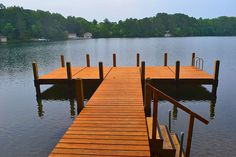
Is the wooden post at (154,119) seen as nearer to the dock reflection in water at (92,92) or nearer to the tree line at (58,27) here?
the dock reflection in water at (92,92)

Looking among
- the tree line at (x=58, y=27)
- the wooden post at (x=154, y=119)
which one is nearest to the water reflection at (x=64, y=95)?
the wooden post at (x=154, y=119)

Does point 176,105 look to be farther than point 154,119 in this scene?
No

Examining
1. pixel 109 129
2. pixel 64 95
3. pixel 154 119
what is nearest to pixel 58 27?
pixel 64 95

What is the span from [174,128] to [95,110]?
4647mm

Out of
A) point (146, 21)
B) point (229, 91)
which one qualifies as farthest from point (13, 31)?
point (229, 91)

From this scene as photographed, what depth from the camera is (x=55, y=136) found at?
11344 millimetres

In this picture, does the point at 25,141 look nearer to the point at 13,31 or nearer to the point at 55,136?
the point at 55,136

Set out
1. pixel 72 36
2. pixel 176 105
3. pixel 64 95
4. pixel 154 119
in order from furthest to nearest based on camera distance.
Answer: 1. pixel 72 36
2. pixel 64 95
3. pixel 154 119
4. pixel 176 105

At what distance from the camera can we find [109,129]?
7996 mm

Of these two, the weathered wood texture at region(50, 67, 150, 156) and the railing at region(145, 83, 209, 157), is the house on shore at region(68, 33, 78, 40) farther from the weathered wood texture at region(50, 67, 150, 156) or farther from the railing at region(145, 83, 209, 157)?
the railing at region(145, 83, 209, 157)

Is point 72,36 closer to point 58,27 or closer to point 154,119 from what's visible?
point 58,27

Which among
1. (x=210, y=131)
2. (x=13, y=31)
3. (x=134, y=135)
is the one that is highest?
(x=13, y=31)

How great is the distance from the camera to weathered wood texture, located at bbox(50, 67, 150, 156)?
21.4ft

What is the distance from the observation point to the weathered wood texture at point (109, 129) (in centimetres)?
653
